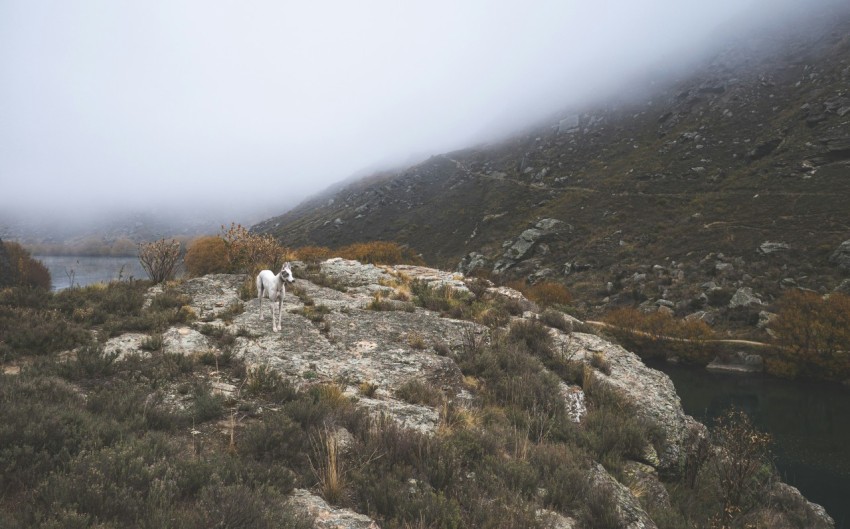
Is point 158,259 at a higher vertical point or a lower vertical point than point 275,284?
higher

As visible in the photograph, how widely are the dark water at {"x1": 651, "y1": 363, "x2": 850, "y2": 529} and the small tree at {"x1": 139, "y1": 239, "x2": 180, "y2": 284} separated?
79.9ft

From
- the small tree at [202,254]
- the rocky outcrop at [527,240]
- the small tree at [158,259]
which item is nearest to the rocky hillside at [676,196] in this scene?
the rocky outcrop at [527,240]

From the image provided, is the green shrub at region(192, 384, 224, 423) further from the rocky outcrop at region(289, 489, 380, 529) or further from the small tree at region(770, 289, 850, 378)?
the small tree at region(770, 289, 850, 378)

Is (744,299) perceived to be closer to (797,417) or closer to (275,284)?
(797,417)

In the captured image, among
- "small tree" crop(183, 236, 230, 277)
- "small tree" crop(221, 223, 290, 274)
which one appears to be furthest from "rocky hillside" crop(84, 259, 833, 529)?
"small tree" crop(183, 236, 230, 277)

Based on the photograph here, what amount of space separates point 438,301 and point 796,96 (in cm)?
9857

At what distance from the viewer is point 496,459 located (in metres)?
5.11

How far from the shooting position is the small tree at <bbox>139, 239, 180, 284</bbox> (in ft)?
43.6

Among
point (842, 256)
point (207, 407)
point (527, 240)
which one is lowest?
point (842, 256)

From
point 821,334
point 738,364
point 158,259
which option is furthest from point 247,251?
point 821,334

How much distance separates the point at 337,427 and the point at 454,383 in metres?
3.47

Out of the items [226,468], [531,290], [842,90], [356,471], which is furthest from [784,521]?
[842,90]

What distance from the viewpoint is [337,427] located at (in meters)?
5.41

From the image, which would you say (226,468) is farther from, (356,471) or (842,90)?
(842,90)
